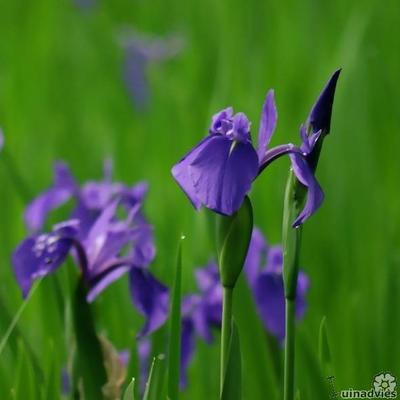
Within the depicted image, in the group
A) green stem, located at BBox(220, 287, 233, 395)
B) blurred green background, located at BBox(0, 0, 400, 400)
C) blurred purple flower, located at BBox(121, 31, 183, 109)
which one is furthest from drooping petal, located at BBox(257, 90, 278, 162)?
blurred purple flower, located at BBox(121, 31, 183, 109)

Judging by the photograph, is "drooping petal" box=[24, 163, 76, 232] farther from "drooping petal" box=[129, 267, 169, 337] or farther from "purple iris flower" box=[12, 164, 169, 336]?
"drooping petal" box=[129, 267, 169, 337]

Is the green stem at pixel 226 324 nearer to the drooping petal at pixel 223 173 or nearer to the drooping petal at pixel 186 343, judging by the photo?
the drooping petal at pixel 223 173

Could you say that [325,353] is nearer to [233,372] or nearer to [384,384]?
[233,372]

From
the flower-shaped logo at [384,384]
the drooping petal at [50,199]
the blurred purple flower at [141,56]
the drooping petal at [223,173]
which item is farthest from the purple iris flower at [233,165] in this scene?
the blurred purple flower at [141,56]

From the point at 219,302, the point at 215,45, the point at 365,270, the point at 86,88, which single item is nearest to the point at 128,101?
the point at 86,88

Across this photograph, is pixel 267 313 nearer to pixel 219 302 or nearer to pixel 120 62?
pixel 219 302

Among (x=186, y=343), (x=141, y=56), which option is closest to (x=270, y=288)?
(x=186, y=343)
